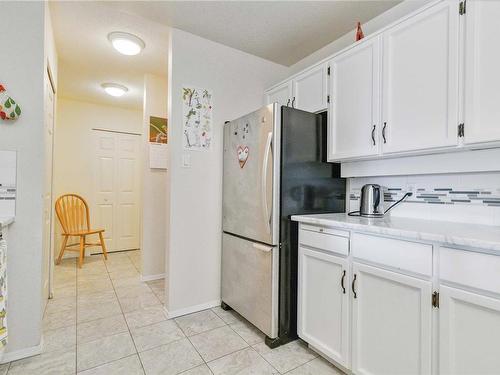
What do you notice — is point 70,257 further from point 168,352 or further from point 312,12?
point 312,12

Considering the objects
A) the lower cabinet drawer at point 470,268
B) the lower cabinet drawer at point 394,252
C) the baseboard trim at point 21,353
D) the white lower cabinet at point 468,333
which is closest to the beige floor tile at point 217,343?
the baseboard trim at point 21,353

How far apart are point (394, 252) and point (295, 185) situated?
0.81m

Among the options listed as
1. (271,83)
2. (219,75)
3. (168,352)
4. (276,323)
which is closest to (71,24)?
(219,75)

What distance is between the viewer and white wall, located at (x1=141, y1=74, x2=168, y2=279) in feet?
10.8

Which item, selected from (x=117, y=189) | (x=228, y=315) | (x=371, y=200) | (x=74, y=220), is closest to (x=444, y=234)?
(x=371, y=200)

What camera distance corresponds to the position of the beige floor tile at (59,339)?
184 cm

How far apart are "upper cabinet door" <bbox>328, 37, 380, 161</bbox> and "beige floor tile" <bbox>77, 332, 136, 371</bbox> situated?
6.50 ft

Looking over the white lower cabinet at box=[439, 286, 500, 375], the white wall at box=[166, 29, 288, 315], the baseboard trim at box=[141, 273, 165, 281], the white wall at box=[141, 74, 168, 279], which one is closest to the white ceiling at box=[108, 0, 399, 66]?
the white wall at box=[166, 29, 288, 315]

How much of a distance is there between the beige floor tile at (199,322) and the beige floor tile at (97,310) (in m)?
0.63

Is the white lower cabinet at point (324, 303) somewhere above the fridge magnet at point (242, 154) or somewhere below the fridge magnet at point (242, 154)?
below

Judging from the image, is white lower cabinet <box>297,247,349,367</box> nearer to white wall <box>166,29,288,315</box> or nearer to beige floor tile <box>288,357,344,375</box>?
beige floor tile <box>288,357,344,375</box>

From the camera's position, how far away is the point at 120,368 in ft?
5.38

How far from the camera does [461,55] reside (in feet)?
4.52

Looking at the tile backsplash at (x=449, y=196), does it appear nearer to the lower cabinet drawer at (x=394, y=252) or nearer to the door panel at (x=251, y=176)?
the lower cabinet drawer at (x=394, y=252)
